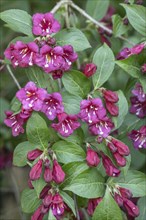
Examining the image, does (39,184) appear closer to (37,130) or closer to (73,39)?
(37,130)

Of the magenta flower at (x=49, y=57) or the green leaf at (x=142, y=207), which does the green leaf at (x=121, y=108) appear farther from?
the green leaf at (x=142, y=207)

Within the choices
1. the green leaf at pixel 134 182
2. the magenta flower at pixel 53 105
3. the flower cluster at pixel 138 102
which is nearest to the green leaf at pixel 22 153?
the magenta flower at pixel 53 105

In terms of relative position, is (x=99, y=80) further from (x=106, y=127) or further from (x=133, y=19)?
(x=133, y=19)

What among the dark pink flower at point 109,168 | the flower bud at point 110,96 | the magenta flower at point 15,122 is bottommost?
the dark pink flower at point 109,168

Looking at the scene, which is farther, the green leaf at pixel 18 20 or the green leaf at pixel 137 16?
the green leaf at pixel 137 16

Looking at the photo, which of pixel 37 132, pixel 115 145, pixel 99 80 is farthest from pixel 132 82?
pixel 37 132

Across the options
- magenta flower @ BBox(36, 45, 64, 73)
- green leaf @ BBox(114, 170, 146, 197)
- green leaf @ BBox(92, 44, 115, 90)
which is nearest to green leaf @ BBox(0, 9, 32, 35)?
magenta flower @ BBox(36, 45, 64, 73)

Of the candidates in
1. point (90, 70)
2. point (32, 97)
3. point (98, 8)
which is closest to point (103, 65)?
point (90, 70)
